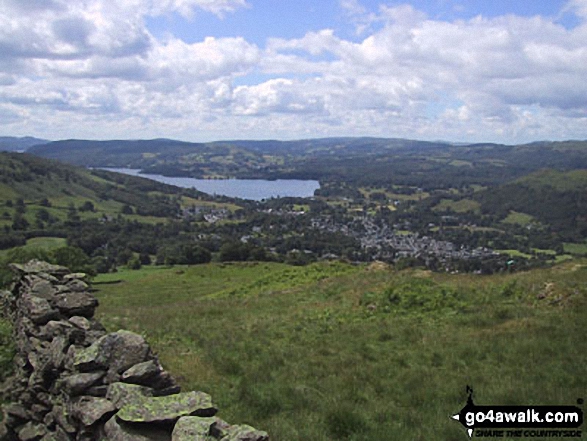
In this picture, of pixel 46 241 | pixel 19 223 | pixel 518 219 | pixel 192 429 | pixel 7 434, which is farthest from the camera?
pixel 518 219

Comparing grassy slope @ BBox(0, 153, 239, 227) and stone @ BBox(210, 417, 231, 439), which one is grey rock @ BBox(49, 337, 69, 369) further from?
grassy slope @ BBox(0, 153, 239, 227)

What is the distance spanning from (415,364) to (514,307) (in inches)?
248

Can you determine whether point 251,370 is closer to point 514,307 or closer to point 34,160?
point 514,307

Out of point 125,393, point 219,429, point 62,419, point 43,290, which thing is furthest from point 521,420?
point 43,290

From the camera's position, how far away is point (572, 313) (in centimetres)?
1352

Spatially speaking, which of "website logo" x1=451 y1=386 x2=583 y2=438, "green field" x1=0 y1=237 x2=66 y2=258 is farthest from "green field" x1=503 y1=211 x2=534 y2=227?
"website logo" x1=451 y1=386 x2=583 y2=438

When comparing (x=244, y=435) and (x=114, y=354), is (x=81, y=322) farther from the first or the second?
(x=244, y=435)

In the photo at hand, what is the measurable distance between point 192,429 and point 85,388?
8.54 feet

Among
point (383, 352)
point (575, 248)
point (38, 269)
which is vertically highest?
point (38, 269)

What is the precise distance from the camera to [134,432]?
19.6ft

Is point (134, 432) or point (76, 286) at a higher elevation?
point (76, 286)

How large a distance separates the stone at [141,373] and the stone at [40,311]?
3.96 m

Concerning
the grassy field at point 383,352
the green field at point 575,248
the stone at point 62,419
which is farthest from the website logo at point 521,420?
the green field at point 575,248

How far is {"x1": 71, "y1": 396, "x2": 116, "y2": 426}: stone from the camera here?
21.4 ft
